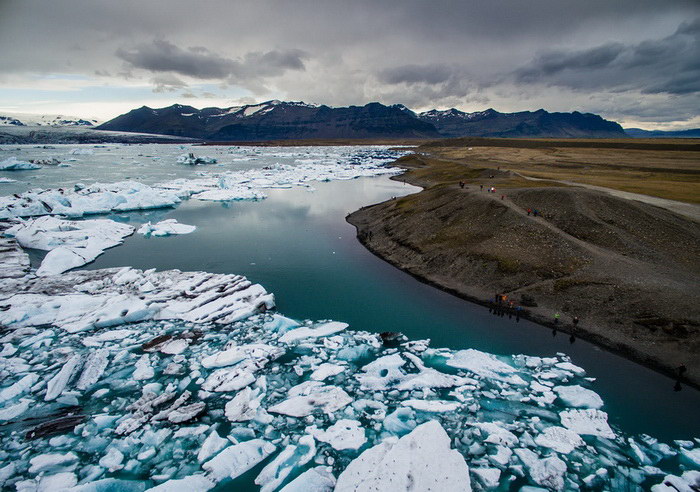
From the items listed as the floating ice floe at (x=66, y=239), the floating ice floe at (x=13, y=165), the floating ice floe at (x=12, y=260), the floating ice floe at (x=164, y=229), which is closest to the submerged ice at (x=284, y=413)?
the floating ice floe at (x=12, y=260)

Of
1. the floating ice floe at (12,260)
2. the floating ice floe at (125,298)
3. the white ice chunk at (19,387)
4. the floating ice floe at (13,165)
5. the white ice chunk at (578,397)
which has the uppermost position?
the floating ice floe at (13,165)

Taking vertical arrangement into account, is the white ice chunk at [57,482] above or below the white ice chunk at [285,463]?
above

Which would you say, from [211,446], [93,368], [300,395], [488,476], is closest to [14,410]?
[93,368]

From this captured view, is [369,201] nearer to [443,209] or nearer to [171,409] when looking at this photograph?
[443,209]

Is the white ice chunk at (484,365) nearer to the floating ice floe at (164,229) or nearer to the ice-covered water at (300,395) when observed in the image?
the ice-covered water at (300,395)

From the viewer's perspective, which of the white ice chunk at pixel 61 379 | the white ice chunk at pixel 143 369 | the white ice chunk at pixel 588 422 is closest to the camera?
the white ice chunk at pixel 588 422

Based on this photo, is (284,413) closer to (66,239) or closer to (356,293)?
(356,293)

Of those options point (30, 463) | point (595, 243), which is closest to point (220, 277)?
point (30, 463)
